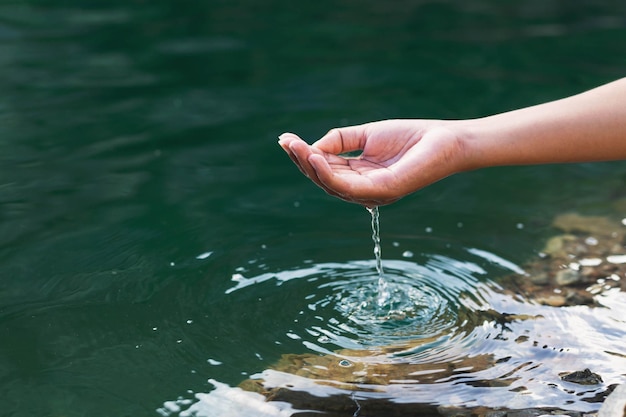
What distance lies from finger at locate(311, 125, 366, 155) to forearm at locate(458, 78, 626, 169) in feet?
1.24

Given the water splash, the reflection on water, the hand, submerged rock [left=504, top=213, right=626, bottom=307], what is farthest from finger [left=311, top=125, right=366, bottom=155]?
submerged rock [left=504, top=213, right=626, bottom=307]

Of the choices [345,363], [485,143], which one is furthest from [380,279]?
[485,143]

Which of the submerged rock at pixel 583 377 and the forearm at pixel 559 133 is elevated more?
the forearm at pixel 559 133

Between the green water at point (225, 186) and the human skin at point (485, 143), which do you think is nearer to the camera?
the human skin at point (485, 143)

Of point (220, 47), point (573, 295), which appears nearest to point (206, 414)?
point (573, 295)

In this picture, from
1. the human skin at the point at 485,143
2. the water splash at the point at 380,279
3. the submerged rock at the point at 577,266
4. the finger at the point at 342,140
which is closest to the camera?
the human skin at the point at 485,143

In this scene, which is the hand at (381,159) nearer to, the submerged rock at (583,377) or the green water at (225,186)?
the green water at (225,186)

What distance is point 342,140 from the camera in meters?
2.96

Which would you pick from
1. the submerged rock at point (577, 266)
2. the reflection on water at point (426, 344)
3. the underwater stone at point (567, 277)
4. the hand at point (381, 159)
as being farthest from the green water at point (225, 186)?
the hand at point (381, 159)

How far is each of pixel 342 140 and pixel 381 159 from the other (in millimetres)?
175

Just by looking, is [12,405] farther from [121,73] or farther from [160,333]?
[121,73]

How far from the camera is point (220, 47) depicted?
6.82m

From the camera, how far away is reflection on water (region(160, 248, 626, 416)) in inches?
103

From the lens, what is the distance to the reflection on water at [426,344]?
103 inches
